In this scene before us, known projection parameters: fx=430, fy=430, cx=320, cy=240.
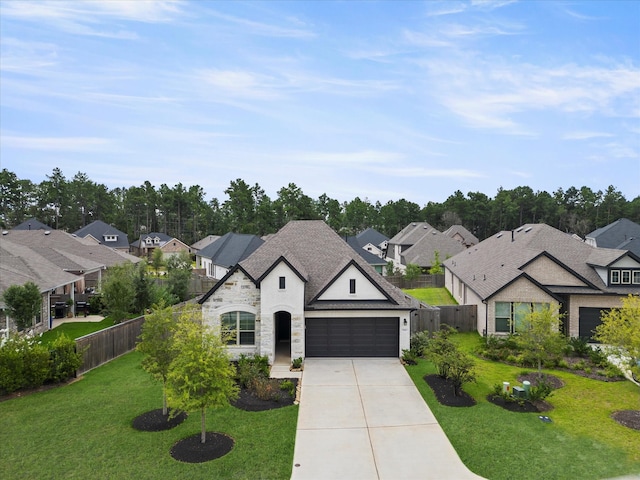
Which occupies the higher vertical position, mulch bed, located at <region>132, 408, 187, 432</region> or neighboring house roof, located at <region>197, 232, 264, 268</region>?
neighboring house roof, located at <region>197, 232, 264, 268</region>

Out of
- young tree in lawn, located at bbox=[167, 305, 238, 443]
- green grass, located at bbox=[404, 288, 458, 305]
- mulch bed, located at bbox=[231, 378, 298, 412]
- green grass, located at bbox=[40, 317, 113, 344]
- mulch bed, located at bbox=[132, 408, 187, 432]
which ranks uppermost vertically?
young tree in lawn, located at bbox=[167, 305, 238, 443]

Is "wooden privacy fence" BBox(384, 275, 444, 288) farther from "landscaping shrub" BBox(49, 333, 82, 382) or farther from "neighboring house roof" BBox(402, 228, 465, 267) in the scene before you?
"landscaping shrub" BBox(49, 333, 82, 382)

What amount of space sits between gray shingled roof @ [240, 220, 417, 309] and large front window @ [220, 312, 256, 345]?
1922mm

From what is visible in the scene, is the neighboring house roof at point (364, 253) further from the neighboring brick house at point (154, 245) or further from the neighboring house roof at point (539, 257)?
the neighboring brick house at point (154, 245)

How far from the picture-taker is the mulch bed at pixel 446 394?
1466cm

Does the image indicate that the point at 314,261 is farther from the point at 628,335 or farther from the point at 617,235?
the point at 617,235

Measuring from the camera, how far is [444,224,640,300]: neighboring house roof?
23.0 m

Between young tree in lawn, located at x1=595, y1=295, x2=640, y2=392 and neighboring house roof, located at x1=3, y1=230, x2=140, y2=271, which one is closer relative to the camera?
young tree in lawn, located at x1=595, y1=295, x2=640, y2=392

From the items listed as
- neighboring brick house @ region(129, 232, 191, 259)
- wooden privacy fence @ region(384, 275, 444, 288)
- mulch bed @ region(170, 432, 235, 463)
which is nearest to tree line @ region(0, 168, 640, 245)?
neighboring brick house @ region(129, 232, 191, 259)

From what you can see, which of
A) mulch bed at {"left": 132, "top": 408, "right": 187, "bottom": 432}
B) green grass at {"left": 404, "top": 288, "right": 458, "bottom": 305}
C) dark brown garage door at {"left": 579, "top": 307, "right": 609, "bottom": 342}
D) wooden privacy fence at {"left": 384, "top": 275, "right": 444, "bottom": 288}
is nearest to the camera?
mulch bed at {"left": 132, "top": 408, "right": 187, "bottom": 432}

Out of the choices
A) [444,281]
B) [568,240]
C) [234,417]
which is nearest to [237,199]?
[444,281]

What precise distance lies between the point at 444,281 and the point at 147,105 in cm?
3139

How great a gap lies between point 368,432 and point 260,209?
83.0 metres

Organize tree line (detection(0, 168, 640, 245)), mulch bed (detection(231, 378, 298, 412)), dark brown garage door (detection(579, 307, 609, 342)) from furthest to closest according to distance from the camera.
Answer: tree line (detection(0, 168, 640, 245))
dark brown garage door (detection(579, 307, 609, 342))
mulch bed (detection(231, 378, 298, 412))
